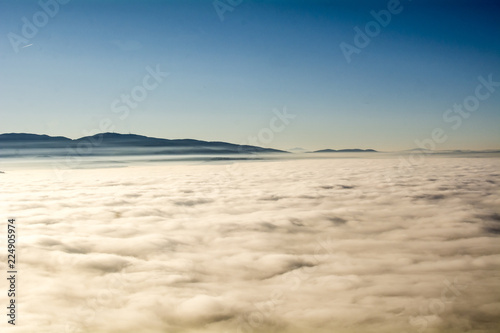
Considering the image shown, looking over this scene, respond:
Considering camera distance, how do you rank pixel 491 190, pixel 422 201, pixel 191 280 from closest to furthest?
pixel 191 280 < pixel 422 201 < pixel 491 190

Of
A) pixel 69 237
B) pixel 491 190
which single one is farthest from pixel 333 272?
pixel 491 190

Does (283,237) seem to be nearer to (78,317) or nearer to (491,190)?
(78,317)

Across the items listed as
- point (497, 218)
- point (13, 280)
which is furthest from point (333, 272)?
point (497, 218)

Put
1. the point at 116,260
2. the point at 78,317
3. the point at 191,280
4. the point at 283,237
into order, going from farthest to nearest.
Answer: the point at 283,237 < the point at 116,260 < the point at 191,280 < the point at 78,317

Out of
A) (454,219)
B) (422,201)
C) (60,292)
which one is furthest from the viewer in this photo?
(422,201)

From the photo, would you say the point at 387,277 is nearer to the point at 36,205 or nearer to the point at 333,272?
the point at 333,272

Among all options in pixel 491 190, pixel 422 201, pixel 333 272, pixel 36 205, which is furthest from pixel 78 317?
pixel 491 190

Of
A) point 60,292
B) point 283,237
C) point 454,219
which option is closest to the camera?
point 60,292

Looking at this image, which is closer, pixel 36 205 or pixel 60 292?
pixel 60 292

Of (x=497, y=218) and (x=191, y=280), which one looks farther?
(x=497, y=218)
